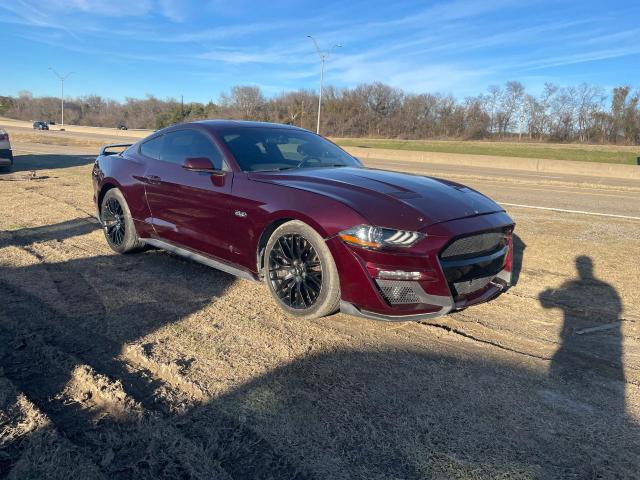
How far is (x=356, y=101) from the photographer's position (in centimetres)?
9138

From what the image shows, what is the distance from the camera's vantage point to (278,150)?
16.0 ft

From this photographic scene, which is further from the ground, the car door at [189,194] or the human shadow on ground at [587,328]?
the car door at [189,194]

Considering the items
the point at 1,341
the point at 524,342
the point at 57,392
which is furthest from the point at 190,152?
the point at 524,342

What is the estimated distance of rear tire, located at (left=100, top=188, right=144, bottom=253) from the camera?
5.61 meters

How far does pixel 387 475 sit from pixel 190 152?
3705mm

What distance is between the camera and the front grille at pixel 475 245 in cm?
357

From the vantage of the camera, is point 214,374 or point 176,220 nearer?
point 214,374

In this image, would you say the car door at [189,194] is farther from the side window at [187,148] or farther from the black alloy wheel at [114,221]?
the black alloy wheel at [114,221]

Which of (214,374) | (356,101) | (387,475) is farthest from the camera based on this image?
(356,101)

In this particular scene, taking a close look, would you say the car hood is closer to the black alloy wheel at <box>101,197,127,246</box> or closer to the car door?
the car door

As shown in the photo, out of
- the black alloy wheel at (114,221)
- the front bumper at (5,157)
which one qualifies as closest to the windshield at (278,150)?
the black alloy wheel at (114,221)

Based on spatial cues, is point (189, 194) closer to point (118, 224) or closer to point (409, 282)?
point (118, 224)

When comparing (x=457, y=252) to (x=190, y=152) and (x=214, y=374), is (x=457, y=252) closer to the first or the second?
(x=214, y=374)

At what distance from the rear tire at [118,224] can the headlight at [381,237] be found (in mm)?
3087
